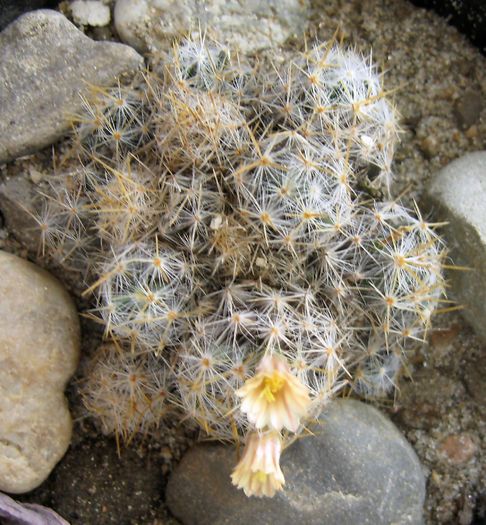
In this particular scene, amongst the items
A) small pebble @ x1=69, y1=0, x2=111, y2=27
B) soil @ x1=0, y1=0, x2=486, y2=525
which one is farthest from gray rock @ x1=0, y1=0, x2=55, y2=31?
soil @ x1=0, y1=0, x2=486, y2=525

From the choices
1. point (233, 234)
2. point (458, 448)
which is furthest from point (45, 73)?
point (458, 448)

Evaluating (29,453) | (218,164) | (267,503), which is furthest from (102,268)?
(267,503)

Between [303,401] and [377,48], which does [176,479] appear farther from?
[377,48]

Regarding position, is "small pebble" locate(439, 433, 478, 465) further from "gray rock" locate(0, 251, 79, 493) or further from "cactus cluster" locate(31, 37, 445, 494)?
"gray rock" locate(0, 251, 79, 493)

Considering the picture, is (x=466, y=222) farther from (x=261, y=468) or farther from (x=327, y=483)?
(x=261, y=468)

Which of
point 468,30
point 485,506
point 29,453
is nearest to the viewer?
point 29,453

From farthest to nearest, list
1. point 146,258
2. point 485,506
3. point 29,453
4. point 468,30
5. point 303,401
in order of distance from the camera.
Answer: point 468,30 → point 485,506 → point 29,453 → point 146,258 → point 303,401
